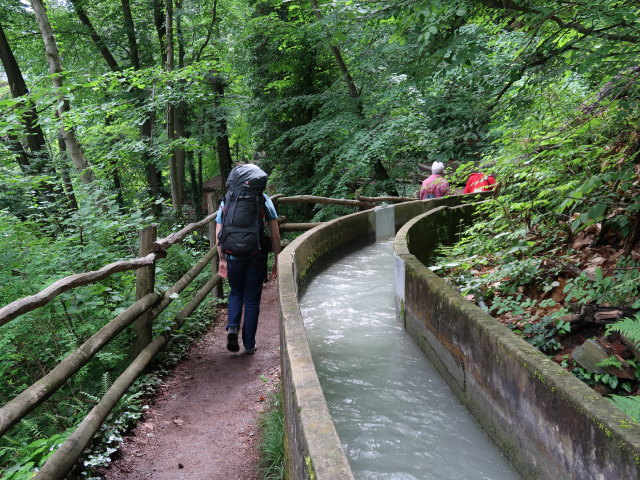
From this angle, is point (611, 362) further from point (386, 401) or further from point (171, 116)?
point (171, 116)

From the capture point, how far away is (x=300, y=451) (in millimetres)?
2172

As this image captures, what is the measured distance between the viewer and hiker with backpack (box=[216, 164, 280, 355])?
471cm

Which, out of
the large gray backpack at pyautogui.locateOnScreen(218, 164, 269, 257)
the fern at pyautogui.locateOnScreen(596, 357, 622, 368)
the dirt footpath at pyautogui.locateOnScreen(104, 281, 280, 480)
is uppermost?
the large gray backpack at pyautogui.locateOnScreen(218, 164, 269, 257)

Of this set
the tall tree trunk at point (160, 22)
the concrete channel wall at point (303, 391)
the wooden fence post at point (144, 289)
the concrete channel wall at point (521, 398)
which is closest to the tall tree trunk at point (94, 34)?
the tall tree trunk at point (160, 22)

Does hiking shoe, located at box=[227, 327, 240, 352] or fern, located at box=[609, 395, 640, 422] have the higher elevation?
fern, located at box=[609, 395, 640, 422]

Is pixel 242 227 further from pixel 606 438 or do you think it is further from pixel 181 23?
pixel 181 23

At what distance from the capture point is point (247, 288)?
5.04 meters

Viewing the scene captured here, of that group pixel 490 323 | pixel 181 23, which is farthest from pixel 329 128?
pixel 490 323

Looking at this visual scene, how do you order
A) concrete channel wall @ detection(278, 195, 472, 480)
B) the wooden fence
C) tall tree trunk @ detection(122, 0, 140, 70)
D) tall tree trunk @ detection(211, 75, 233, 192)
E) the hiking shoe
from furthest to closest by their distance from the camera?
tall tree trunk @ detection(211, 75, 233, 192) < tall tree trunk @ detection(122, 0, 140, 70) < the hiking shoe < the wooden fence < concrete channel wall @ detection(278, 195, 472, 480)

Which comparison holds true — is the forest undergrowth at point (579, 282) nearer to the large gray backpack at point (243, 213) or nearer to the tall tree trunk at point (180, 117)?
the large gray backpack at point (243, 213)

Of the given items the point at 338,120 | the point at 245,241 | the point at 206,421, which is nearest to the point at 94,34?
the point at 338,120

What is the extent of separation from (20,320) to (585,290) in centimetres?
497

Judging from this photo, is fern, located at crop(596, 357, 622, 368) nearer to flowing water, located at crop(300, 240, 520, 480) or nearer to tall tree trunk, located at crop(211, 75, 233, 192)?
flowing water, located at crop(300, 240, 520, 480)

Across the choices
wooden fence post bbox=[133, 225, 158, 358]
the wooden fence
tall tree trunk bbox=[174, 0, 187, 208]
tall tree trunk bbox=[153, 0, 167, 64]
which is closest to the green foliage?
the wooden fence
